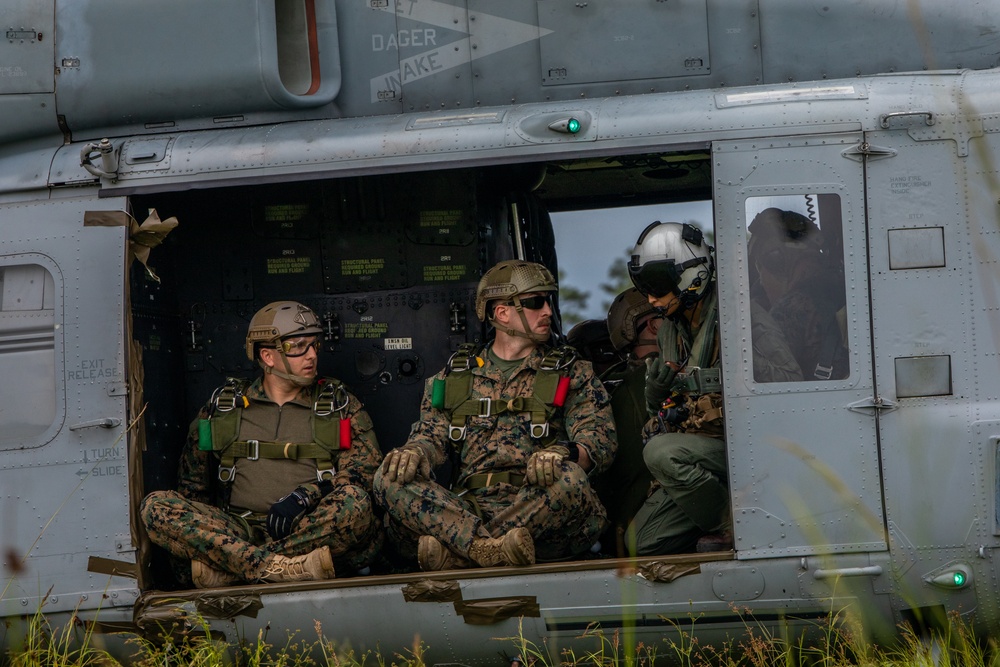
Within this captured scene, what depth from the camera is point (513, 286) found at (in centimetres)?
516

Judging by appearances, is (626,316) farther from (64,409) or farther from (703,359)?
(64,409)

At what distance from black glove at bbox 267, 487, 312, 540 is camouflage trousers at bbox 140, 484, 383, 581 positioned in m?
0.03

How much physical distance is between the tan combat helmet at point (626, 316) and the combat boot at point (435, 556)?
162 centimetres

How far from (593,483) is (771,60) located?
2104 mm

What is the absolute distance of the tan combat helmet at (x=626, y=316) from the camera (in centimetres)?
565

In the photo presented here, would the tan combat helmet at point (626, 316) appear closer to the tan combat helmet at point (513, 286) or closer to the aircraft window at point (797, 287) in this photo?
the tan combat helmet at point (513, 286)

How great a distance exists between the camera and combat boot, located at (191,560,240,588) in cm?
477

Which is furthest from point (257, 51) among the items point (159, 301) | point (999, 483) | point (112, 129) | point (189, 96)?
point (999, 483)

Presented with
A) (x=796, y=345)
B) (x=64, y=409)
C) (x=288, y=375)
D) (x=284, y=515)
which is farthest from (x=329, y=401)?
(x=796, y=345)

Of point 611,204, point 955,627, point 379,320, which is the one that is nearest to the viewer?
point 955,627

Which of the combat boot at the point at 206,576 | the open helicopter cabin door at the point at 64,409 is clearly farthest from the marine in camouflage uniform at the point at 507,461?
the open helicopter cabin door at the point at 64,409

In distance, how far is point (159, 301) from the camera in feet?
18.5

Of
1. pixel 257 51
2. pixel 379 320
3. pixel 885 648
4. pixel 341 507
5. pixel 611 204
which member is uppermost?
pixel 257 51

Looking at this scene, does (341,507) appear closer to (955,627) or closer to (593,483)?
(593,483)
